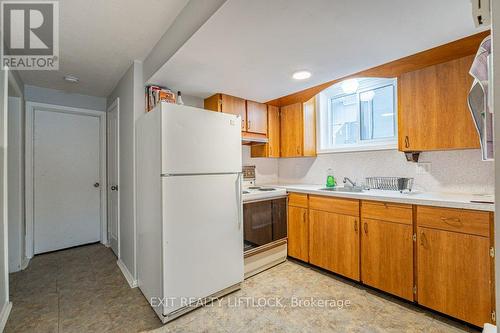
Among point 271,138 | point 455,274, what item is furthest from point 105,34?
point 455,274

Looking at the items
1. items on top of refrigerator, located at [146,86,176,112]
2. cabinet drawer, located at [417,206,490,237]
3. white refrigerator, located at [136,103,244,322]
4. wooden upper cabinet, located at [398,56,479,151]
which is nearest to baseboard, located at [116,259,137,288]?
white refrigerator, located at [136,103,244,322]

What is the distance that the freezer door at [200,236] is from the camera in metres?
1.74

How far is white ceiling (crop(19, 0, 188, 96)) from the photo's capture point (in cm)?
157

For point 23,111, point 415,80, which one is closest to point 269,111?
point 415,80

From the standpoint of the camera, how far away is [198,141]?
1.91 metres

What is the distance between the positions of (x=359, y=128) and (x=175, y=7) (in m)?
2.37

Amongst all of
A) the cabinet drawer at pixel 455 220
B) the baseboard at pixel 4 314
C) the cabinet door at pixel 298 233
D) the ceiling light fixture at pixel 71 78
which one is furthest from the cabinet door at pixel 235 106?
the baseboard at pixel 4 314

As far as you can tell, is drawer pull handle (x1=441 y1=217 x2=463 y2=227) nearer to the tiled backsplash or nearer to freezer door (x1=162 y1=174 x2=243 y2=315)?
the tiled backsplash

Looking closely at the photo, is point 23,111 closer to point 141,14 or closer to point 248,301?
point 141,14

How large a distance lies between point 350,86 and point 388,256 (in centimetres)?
191

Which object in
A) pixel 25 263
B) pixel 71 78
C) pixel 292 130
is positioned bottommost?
pixel 25 263

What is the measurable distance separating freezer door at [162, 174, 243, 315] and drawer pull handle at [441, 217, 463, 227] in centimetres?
163

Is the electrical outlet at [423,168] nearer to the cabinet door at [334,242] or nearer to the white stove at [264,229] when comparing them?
the cabinet door at [334,242]

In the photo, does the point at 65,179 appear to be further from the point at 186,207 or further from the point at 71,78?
the point at 186,207
